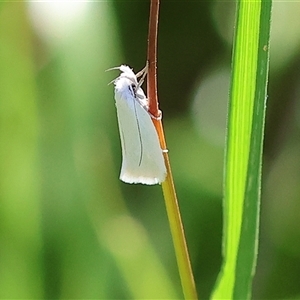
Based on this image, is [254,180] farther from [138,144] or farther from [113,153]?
[113,153]

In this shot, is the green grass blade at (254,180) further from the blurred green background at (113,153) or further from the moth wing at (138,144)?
the blurred green background at (113,153)

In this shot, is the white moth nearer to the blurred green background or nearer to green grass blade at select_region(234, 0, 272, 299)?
green grass blade at select_region(234, 0, 272, 299)

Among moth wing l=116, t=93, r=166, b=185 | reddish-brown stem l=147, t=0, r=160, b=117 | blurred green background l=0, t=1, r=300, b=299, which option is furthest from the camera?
blurred green background l=0, t=1, r=300, b=299

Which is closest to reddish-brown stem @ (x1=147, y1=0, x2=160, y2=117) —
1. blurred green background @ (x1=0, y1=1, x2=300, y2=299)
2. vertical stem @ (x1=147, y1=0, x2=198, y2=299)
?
vertical stem @ (x1=147, y1=0, x2=198, y2=299)

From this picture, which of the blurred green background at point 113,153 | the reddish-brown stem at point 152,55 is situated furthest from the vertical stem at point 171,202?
the blurred green background at point 113,153

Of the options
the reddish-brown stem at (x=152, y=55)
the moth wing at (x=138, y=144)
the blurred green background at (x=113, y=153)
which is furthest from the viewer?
the blurred green background at (x=113, y=153)

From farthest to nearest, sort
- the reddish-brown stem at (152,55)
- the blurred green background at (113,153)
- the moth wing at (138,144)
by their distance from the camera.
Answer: the blurred green background at (113,153) → the moth wing at (138,144) → the reddish-brown stem at (152,55)

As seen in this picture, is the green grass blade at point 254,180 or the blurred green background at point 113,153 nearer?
the green grass blade at point 254,180
